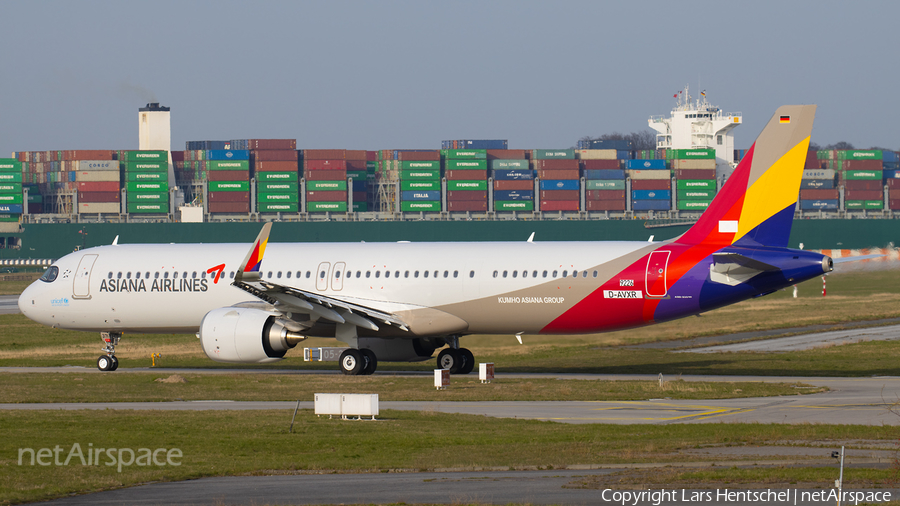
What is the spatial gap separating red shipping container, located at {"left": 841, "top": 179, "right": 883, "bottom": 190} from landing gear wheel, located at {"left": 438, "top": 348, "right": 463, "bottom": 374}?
87.3 metres

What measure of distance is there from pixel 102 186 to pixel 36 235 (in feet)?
27.2

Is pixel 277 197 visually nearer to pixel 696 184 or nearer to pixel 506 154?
pixel 506 154

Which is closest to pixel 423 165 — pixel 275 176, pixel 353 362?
pixel 275 176

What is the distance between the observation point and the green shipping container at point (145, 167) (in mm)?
98562

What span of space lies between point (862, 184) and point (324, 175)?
180 feet

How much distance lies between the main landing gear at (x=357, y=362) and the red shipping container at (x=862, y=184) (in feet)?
292

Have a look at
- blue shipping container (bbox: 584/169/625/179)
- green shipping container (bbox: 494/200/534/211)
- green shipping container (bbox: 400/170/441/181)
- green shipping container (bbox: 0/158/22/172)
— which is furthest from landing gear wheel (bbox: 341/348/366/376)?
green shipping container (bbox: 0/158/22/172)

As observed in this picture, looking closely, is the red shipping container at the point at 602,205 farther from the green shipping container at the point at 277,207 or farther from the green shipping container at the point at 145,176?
the green shipping container at the point at 145,176

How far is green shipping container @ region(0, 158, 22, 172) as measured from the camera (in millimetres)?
100562

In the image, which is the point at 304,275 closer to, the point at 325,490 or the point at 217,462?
the point at 217,462

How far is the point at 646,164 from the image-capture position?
3981 inches

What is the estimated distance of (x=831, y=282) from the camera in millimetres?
49219

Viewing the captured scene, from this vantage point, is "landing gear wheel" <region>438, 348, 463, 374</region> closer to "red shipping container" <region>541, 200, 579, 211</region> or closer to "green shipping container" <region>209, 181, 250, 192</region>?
"red shipping container" <region>541, 200, 579, 211</region>

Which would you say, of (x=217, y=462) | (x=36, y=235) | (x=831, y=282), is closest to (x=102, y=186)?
(x=36, y=235)
